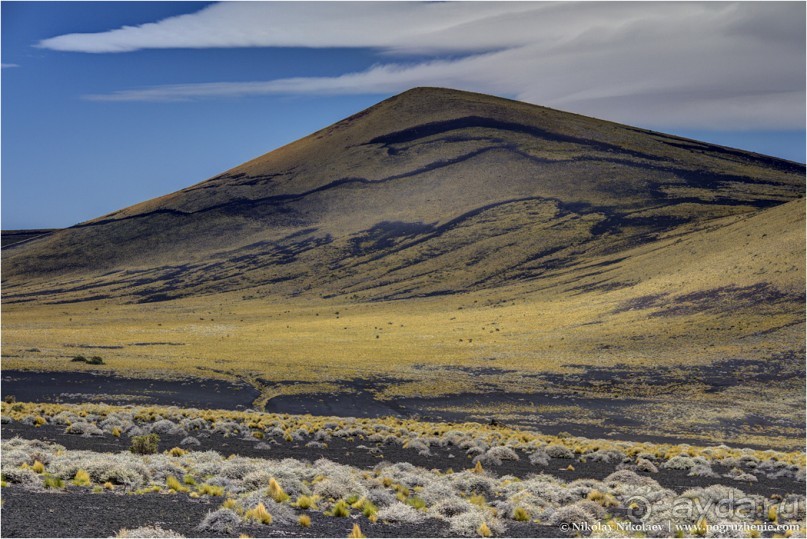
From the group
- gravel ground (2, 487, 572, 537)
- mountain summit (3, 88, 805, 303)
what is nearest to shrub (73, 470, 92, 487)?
gravel ground (2, 487, 572, 537)

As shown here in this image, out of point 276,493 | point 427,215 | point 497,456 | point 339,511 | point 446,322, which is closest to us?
point 339,511

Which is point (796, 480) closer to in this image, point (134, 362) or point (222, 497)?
point (222, 497)

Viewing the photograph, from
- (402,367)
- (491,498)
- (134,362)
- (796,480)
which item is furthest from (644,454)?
(134,362)

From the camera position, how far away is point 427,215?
492 ft

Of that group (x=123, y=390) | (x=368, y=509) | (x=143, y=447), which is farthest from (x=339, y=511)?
(x=123, y=390)

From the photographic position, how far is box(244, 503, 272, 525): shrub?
42.5ft

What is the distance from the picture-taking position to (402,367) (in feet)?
190

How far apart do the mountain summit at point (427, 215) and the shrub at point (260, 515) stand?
8823 cm

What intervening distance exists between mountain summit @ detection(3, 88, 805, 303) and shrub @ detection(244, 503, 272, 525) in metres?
88.2

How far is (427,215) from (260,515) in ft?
453

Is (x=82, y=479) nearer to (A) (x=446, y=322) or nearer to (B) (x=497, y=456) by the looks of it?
(B) (x=497, y=456)

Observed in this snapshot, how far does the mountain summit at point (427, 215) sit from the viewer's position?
4889 inches

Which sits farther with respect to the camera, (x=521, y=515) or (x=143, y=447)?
(x=143, y=447)

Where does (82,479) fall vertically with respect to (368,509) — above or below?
above
